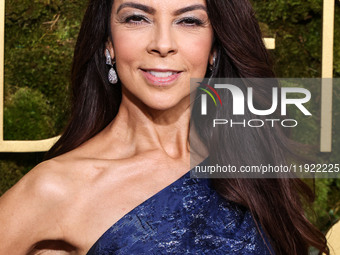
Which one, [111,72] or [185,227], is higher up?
[111,72]

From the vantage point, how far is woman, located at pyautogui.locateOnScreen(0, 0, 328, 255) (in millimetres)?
1998

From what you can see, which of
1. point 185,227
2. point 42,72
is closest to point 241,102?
point 185,227

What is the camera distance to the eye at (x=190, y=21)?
207 centimetres

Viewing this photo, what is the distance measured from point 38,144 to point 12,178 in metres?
0.23

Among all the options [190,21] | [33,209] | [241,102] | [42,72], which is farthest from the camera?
[42,72]

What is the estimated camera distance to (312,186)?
289cm

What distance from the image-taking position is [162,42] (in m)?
2.01

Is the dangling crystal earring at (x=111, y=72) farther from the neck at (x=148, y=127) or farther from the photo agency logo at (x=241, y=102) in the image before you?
the photo agency logo at (x=241, y=102)

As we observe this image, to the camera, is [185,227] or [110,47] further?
[110,47]

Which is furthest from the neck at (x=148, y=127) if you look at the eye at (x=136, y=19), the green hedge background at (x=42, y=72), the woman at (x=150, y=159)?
the green hedge background at (x=42, y=72)

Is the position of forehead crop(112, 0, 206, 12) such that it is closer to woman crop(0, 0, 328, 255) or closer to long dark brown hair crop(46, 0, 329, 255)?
woman crop(0, 0, 328, 255)

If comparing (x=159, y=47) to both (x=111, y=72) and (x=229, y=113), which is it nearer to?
(x=111, y=72)

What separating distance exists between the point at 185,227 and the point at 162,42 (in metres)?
0.57

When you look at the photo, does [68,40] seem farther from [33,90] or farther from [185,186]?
[185,186]
